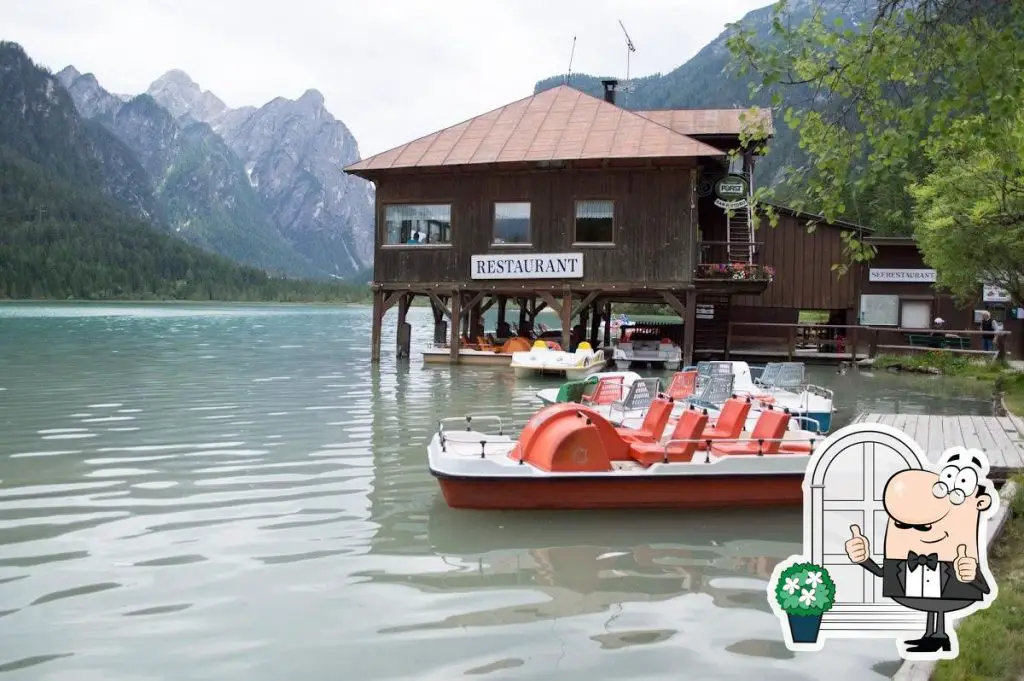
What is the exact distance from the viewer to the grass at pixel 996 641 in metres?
5.03

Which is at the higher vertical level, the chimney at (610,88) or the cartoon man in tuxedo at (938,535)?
the chimney at (610,88)

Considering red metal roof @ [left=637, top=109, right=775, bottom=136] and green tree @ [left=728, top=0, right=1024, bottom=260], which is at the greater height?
red metal roof @ [left=637, top=109, right=775, bottom=136]

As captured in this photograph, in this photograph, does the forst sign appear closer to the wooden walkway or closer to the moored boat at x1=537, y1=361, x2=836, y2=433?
the moored boat at x1=537, y1=361, x2=836, y2=433

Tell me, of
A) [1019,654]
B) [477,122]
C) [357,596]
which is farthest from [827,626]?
[477,122]

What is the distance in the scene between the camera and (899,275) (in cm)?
3594

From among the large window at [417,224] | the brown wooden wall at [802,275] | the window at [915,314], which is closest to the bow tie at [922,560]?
the large window at [417,224]

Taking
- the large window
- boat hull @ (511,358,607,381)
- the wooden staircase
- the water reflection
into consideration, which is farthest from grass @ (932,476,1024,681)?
the wooden staircase

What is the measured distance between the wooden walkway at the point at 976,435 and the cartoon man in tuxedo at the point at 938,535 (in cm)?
658

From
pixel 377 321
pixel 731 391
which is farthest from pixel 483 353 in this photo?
pixel 731 391

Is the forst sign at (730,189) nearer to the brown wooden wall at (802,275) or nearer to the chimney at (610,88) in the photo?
the brown wooden wall at (802,275)

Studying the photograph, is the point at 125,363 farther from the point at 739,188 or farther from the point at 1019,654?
the point at 1019,654

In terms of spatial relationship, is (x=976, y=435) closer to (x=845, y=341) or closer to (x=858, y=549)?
(x=858, y=549)

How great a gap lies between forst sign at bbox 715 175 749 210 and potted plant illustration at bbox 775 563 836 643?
2795cm

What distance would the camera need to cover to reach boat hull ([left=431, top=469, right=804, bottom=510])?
9555 millimetres
